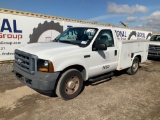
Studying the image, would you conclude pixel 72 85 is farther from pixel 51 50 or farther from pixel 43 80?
pixel 51 50

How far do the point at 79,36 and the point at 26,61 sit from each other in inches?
76.7

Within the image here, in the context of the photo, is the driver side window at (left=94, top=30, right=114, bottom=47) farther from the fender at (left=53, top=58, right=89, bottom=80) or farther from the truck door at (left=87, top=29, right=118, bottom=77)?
the fender at (left=53, top=58, right=89, bottom=80)

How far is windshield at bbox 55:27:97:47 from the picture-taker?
532 cm

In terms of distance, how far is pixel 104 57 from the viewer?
18.7ft

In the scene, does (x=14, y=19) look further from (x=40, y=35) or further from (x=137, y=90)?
(x=137, y=90)

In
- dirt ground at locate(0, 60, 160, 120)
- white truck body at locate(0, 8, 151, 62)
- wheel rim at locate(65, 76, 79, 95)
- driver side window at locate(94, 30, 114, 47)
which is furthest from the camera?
white truck body at locate(0, 8, 151, 62)

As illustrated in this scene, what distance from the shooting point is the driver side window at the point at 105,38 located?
5536mm

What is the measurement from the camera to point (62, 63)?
444 cm

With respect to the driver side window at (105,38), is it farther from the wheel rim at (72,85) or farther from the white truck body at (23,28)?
the wheel rim at (72,85)

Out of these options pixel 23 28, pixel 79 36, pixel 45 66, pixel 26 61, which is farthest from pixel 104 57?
pixel 23 28

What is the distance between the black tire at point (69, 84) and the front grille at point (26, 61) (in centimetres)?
79

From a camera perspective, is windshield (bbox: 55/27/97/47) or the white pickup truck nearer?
the white pickup truck

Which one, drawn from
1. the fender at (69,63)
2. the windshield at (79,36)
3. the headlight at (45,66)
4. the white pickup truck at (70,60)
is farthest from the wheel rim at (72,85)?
the windshield at (79,36)

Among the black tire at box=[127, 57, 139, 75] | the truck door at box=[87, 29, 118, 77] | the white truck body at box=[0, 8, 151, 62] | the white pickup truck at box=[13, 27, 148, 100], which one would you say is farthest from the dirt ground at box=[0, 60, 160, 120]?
the white truck body at box=[0, 8, 151, 62]
